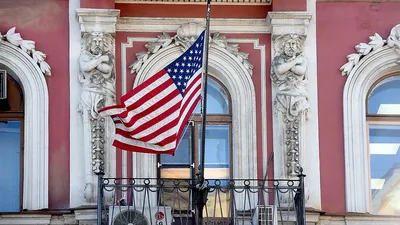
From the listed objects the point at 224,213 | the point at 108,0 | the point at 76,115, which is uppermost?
the point at 108,0

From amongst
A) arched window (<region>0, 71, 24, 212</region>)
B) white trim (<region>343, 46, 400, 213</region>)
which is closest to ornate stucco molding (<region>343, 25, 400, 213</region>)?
white trim (<region>343, 46, 400, 213</region>)

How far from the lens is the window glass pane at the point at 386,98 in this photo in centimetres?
2109

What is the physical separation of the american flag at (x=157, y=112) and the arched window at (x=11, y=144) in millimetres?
2386

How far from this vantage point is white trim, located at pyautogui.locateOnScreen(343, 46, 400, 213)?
20.4m

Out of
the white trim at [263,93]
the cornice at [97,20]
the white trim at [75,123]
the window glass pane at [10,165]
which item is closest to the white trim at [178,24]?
the white trim at [263,93]

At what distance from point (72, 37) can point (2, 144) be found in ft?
6.17

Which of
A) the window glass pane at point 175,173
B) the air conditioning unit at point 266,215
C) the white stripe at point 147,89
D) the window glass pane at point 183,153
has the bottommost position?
the air conditioning unit at point 266,215

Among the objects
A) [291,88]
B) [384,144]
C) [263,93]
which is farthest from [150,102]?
[384,144]

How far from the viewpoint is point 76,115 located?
20516 mm

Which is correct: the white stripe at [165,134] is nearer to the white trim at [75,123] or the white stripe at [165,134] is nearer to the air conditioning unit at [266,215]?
the air conditioning unit at [266,215]

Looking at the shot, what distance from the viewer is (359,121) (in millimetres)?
20703

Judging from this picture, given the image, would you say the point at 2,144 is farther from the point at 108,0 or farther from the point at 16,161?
the point at 108,0

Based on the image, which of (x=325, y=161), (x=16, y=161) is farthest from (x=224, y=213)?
(x=16, y=161)

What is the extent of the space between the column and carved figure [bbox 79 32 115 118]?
7.80 ft
